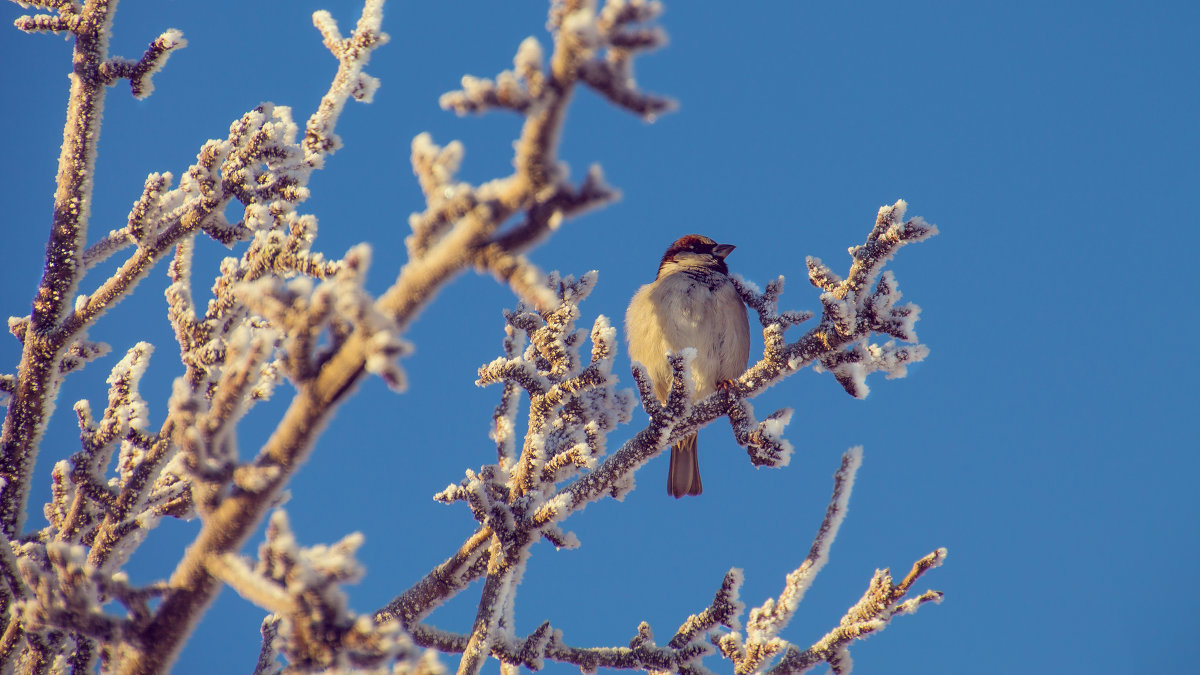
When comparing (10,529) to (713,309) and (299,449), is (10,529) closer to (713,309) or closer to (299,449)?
(299,449)

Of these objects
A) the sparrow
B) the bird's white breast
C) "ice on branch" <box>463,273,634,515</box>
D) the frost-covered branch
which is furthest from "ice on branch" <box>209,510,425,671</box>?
the bird's white breast

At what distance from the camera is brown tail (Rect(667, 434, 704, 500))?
5418 millimetres

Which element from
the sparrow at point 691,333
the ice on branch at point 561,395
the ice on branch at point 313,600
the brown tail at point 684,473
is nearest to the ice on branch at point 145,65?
the ice on branch at point 561,395

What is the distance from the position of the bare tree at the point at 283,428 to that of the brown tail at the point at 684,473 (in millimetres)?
2062

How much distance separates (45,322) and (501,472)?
70.3 inches

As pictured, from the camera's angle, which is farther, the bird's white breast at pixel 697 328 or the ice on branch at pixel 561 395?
the bird's white breast at pixel 697 328

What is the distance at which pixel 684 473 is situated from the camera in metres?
5.46

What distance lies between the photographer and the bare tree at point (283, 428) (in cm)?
141

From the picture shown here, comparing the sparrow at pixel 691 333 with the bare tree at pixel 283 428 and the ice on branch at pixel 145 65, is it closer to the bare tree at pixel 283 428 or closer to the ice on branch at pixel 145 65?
the bare tree at pixel 283 428

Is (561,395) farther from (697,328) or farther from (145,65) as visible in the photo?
(697,328)

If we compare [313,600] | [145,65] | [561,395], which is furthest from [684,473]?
[313,600]

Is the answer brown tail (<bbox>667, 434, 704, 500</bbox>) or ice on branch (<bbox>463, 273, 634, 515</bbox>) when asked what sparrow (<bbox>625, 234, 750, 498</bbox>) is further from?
ice on branch (<bbox>463, 273, 634, 515</bbox>)

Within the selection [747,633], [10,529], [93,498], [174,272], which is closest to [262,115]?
[174,272]

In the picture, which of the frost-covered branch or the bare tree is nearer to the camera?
the bare tree
